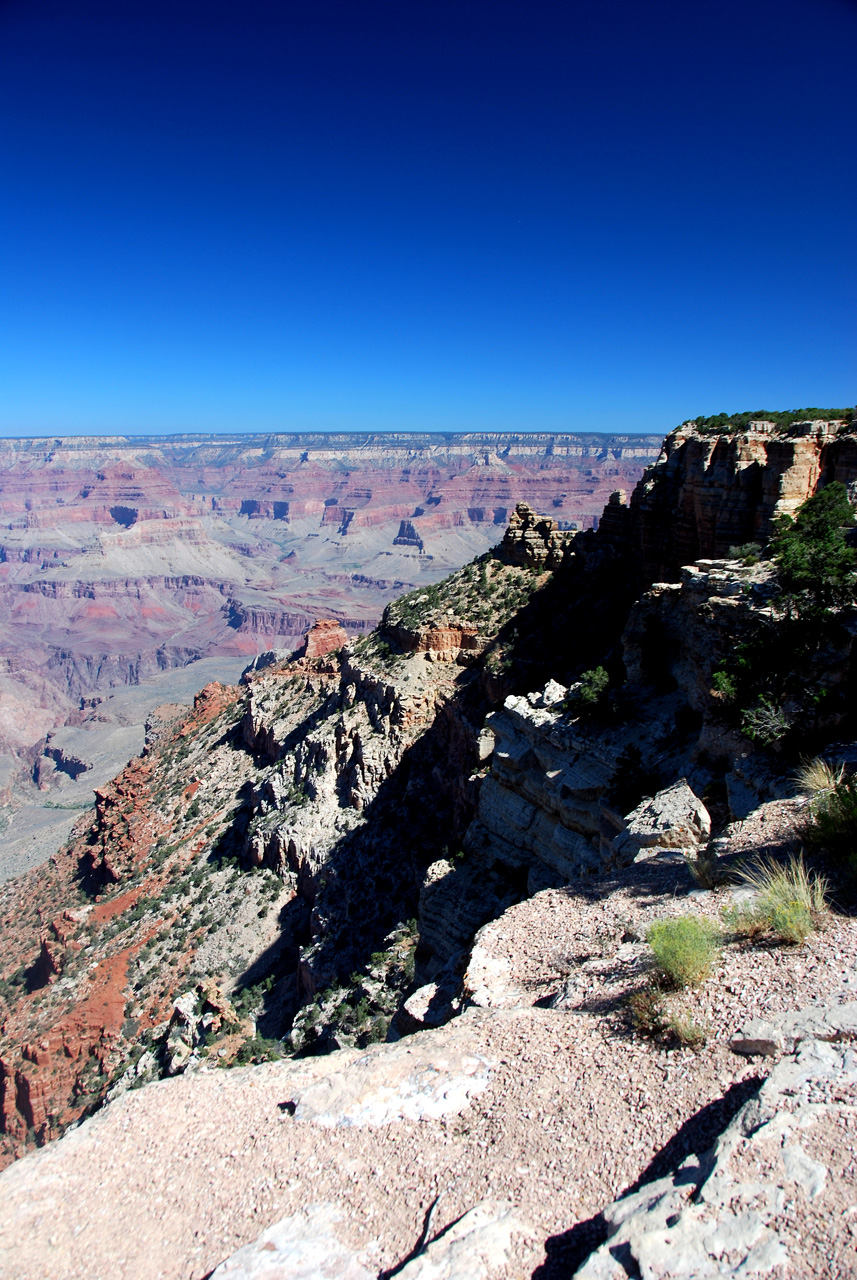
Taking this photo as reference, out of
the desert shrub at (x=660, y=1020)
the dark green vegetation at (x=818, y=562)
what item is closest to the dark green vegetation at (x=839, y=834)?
the desert shrub at (x=660, y=1020)

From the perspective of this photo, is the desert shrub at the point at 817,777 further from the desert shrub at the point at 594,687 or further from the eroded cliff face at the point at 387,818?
the desert shrub at the point at 594,687

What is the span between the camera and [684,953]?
6484 mm

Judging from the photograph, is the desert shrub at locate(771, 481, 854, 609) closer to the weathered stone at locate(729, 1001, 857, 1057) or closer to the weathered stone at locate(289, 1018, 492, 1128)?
the weathered stone at locate(729, 1001, 857, 1057)

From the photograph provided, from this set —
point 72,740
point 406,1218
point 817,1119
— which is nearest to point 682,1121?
point 817,1119

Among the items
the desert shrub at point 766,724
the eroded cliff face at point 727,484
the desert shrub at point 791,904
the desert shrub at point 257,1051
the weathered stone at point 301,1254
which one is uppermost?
the eroded cliff face at point 727,484

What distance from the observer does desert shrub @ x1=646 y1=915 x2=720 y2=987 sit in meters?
6.49

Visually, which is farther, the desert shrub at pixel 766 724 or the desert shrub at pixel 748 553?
the desert shrub at pixel 748 553

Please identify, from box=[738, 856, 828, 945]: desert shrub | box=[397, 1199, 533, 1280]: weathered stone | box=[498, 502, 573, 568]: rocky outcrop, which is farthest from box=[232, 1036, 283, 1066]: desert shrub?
box=[498, 502, 573, 568]: rocky outcrop

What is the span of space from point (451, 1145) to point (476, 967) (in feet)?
12.0

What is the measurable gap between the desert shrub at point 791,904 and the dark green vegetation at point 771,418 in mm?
15597

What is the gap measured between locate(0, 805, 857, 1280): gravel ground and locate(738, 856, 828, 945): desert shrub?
0.18m

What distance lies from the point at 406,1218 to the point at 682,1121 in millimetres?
2542

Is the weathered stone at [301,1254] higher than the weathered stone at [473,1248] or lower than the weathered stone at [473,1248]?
lower

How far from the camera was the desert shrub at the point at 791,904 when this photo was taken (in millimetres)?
6609
